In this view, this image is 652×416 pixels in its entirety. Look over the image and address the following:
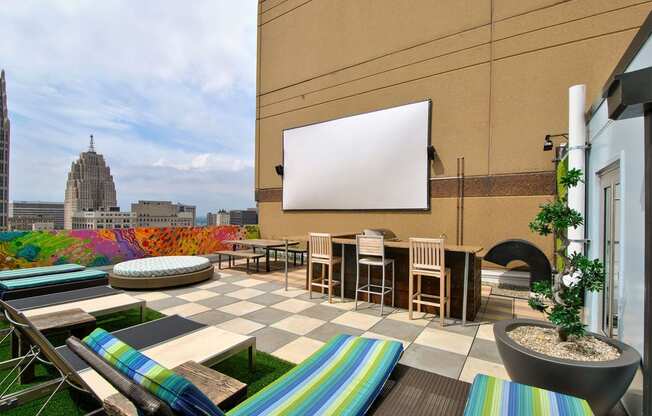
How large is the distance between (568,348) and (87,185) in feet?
428

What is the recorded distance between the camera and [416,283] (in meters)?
4.62

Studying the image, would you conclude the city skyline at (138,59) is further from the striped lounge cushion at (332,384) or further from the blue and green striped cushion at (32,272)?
the striped lounge cushion at (332,384)

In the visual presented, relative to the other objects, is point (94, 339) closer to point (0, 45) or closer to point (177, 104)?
point (0, 45)

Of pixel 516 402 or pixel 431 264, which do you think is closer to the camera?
pixel 516 402

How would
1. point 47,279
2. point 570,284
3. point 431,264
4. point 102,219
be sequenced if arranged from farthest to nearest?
point 102,219, point 47,279, point 431,264, point 570,284

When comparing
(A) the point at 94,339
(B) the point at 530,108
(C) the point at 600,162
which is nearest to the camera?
(A) the point at 94,339

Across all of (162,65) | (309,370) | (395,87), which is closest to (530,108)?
(395,87)

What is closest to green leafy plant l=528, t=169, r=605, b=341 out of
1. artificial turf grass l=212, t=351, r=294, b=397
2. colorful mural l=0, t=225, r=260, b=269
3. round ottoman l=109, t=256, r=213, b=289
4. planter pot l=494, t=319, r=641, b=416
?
planter pot l=494, t=319, r=641, b=416

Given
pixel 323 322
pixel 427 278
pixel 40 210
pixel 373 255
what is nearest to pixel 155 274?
pixel 323 322

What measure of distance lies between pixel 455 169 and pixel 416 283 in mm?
3462

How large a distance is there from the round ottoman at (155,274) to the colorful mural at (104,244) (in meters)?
1.84

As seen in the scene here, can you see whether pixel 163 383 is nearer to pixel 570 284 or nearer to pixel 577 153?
pixel 570 284

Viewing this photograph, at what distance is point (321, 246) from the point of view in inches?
203

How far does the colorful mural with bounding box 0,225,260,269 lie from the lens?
6.02 meters
